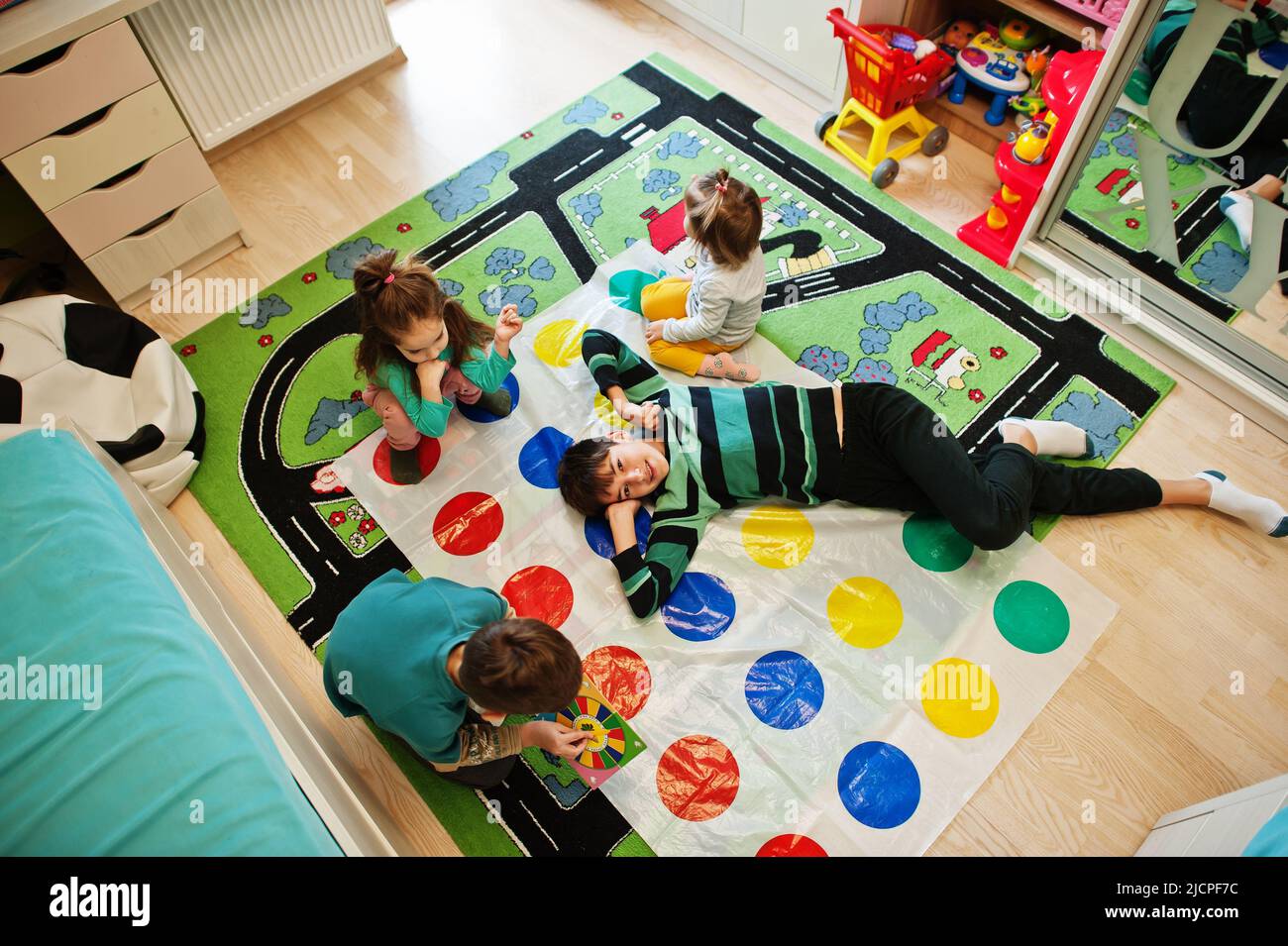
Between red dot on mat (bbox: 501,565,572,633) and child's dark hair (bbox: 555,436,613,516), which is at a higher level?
child's dark hair (bbox: 555,436,613,516)

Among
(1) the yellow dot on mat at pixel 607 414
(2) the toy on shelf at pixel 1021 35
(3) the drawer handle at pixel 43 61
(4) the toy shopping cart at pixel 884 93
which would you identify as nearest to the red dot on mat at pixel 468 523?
(1) the yellow dot on mat at pixel 607 414

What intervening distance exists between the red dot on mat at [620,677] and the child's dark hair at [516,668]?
Result: 39 centimetres

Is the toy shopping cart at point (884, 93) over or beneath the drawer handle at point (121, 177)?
beneath

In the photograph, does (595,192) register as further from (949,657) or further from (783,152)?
(949,657)

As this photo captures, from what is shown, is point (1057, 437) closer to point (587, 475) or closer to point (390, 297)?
point (587, 475)

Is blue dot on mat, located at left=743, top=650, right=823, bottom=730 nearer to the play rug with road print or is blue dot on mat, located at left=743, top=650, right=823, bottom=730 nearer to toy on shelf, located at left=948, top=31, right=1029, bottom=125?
the play rug with road print

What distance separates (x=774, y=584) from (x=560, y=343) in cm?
87

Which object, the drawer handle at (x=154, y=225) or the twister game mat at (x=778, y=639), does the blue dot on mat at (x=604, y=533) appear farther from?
the drawer handle at (x=154, y=225)

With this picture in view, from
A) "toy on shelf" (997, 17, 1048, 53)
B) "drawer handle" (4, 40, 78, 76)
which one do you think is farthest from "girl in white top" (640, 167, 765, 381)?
"drawer handle" (4, 40, 78, 76)

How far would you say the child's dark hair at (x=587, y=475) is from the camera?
192 centimetres

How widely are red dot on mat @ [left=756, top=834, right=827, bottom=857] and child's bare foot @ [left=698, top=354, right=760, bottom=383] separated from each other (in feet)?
3.60

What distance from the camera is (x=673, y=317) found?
230 centimetres

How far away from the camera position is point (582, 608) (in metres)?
1.93

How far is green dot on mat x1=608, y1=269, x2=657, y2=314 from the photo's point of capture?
2359 mm
